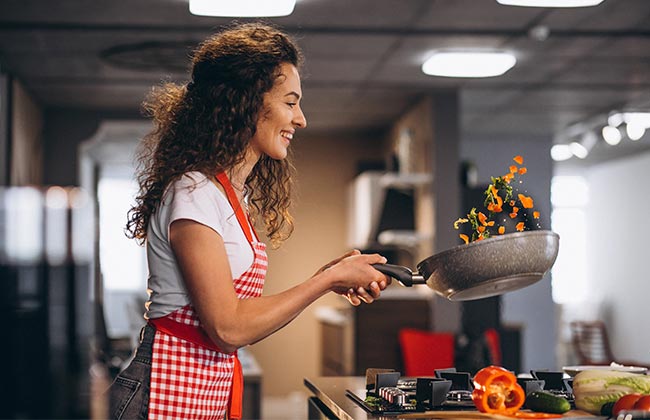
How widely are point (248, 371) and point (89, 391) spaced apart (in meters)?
4.61

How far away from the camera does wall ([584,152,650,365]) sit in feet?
34.7

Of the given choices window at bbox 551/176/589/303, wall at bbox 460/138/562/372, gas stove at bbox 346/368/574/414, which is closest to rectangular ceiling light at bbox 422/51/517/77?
wall at bbox 460/138/562/372

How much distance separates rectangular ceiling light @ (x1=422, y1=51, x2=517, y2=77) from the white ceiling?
0.10m

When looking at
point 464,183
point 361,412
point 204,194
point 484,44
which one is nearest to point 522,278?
point 361,412

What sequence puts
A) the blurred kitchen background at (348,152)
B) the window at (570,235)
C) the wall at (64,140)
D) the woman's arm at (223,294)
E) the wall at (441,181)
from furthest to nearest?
the window at (570,235) < the wall at (64,140) < the wall at (441,181) < the blurred kitchen background at (348,152) < the woman's arm at (223,294)

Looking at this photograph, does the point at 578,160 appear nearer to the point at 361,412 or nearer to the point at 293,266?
the point at 293,266

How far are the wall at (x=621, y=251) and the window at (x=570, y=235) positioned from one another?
0.59 feet

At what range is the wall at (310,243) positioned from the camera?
905 cm

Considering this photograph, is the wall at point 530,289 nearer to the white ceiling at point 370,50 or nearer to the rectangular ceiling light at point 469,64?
the white ceiling at point 370,50

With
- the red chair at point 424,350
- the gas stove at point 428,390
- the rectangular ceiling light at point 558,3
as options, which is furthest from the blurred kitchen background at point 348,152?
the gas stove at point 428,390

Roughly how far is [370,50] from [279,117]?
154 inches

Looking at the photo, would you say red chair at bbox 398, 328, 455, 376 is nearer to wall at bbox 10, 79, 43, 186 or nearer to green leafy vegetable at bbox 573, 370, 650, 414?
wall at bbox 10, 79, 43, 186

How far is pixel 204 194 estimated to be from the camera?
1778 mm

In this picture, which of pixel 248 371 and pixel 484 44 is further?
pixel 484 44
